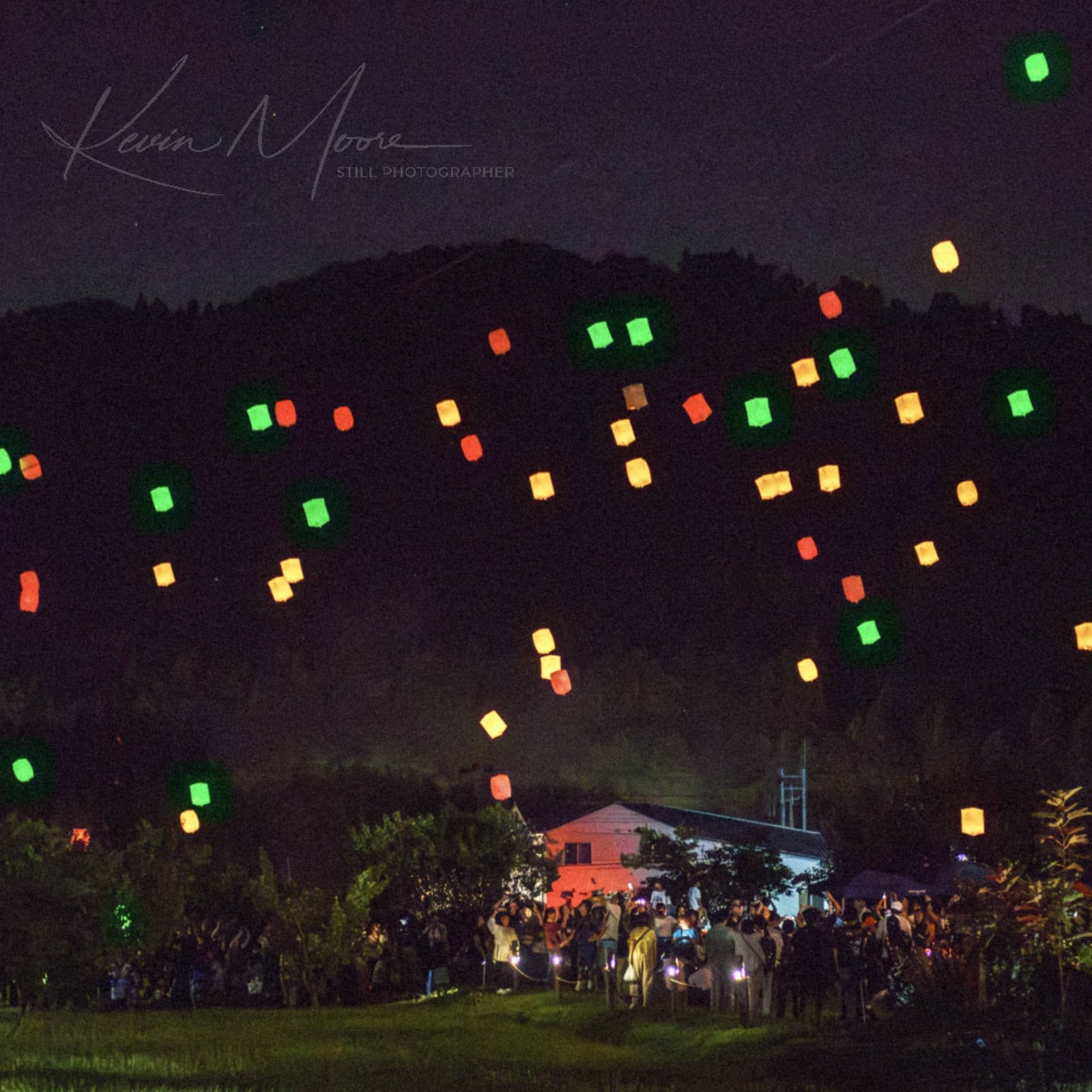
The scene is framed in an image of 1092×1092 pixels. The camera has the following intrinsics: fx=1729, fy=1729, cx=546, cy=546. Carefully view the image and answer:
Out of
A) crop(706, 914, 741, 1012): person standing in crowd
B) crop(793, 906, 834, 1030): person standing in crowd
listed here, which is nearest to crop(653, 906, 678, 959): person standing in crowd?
crop(706, 914, 741, 1012): person standing in crowd

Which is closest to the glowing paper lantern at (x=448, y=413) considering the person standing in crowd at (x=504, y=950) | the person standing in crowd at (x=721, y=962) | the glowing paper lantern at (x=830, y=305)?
the glowing paper lantern at (x=830, y=305)

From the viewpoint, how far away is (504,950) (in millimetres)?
19453

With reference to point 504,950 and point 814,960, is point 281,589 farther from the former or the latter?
point 814,960

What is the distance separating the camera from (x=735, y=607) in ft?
345

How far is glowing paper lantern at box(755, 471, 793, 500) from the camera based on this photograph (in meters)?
18.2

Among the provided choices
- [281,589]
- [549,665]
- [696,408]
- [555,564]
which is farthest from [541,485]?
[555,564]

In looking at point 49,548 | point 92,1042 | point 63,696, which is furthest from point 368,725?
point 92,1042

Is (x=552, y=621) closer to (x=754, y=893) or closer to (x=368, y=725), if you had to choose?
(x=368, y=725)

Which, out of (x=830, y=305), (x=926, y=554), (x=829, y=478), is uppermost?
(x=830, y=305)

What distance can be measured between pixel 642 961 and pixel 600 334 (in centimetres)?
583

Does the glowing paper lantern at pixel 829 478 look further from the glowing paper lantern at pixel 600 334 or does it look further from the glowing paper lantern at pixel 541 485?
the glowing paper lantern at pixel 600 334

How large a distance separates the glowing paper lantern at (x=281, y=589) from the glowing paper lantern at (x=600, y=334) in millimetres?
5163

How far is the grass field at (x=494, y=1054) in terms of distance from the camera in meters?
11.9

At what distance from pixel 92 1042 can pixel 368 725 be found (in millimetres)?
70391
